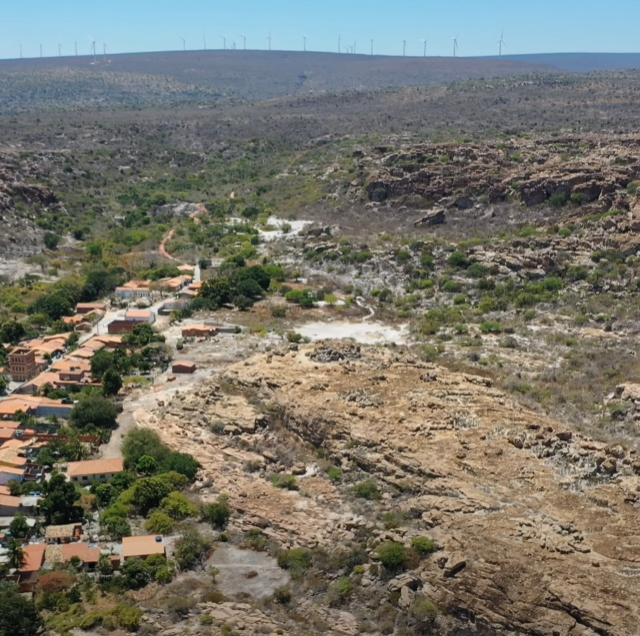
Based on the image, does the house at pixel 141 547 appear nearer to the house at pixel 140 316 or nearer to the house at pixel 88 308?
the house at pixel 140 316

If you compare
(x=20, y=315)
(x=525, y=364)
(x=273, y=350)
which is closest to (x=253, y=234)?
(x=20, y=315)

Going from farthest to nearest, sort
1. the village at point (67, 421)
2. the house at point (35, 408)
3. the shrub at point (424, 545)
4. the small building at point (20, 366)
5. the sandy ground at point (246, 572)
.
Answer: the small building at point (20, 366) < the house at point (35, 408) < the village at point (67, 421) < the shrub at point (424, 545) < the sandy ground at point (246, 572)

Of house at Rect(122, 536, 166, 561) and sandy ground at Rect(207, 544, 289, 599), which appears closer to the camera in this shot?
sandy ground at Rect(207, 544, 289, 599)

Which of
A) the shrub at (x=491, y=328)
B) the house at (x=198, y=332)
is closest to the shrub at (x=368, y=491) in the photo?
the shrub at (x=491, y=328)

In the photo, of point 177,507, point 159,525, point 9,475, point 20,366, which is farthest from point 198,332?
point 159,525

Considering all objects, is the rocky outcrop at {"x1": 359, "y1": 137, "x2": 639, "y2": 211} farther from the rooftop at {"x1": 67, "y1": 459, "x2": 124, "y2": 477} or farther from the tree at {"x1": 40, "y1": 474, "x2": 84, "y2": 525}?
the tree at {"x1": 40, "y1": 474, "x2": 84, "y2": 525}

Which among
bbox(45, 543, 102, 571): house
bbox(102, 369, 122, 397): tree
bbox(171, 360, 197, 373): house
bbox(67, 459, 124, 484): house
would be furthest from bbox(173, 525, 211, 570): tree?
bbox(171, 360, 197, 373): house
